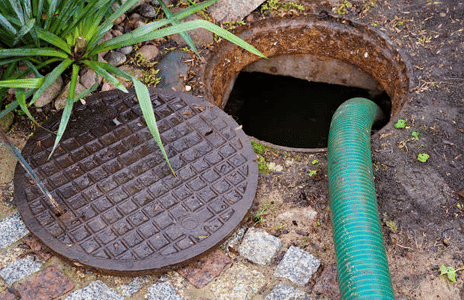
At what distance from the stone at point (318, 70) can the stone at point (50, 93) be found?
2.15 meters

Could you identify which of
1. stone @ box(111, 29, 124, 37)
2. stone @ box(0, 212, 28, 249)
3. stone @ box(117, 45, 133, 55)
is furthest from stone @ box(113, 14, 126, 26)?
stone @ box(0, 212, 28, 249)

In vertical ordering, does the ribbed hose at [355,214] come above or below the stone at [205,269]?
above

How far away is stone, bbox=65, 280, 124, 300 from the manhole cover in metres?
0.10

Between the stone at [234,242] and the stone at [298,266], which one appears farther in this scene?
the stone at [234,242]

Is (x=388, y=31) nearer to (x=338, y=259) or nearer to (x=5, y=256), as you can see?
(x=338, y=259)

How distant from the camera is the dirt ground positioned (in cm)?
243

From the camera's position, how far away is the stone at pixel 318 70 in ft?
14.3

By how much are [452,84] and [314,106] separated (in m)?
1.77

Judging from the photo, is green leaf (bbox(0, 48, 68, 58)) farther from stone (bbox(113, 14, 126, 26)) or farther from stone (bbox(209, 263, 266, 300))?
stone (bbox(209, 263, 266, 300))

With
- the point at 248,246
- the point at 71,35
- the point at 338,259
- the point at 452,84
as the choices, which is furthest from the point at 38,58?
the point at 452,84

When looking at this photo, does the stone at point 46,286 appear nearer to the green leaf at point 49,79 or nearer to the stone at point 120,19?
the green leaf at point 49,79

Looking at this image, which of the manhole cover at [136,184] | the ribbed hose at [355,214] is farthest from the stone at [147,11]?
the ribbed hose at [355,214]

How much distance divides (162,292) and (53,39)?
5.28 ft

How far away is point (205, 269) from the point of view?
2.44 m
